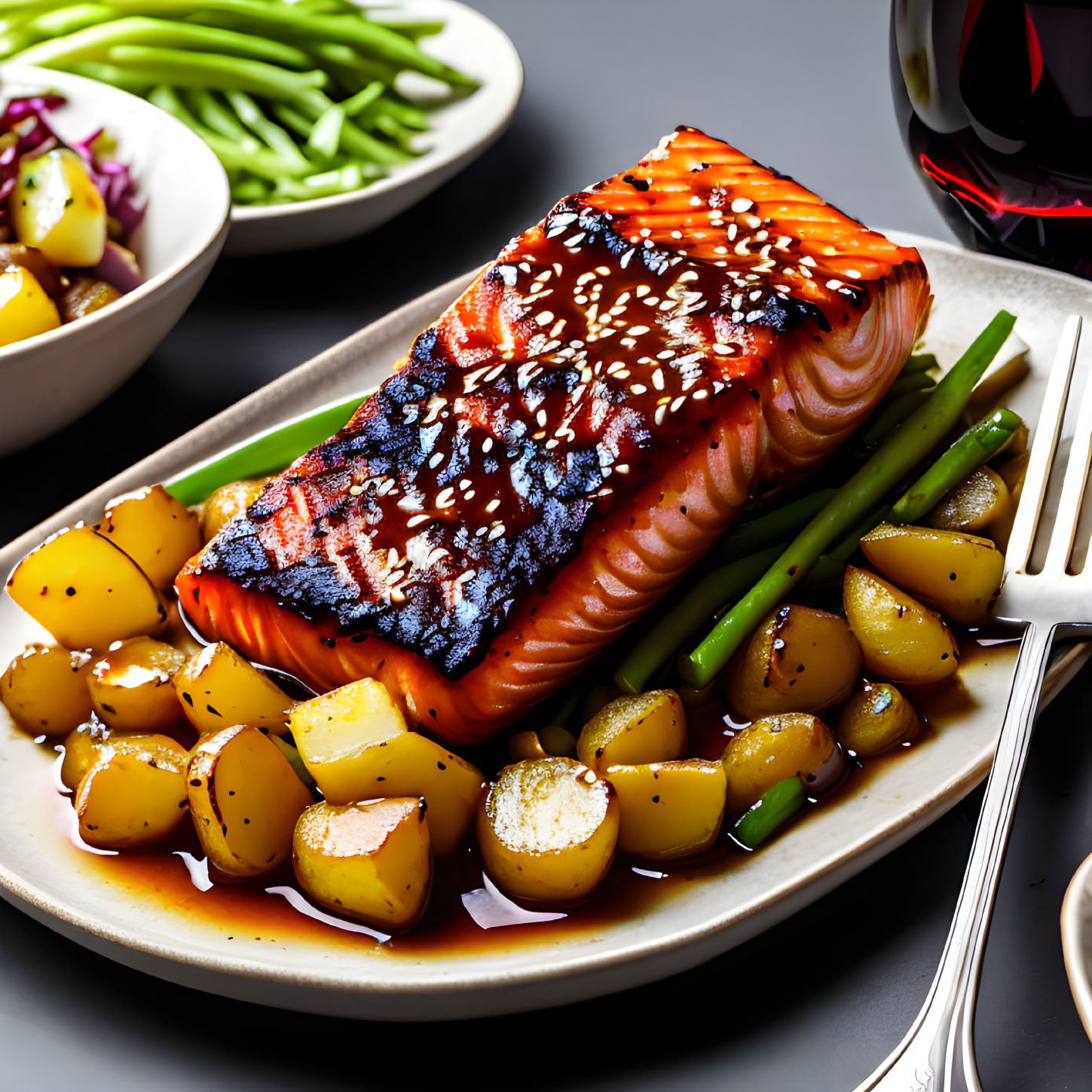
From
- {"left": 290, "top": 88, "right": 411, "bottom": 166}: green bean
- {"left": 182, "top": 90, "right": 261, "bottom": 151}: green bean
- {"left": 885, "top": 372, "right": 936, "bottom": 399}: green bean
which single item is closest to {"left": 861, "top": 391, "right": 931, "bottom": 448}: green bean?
{"left": 885, "top": 372, "right": 936, "bottom": 399}: green bean

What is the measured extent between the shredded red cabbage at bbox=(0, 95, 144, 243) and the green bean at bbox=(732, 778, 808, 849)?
1845mm

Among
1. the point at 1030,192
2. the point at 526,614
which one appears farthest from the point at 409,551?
the point at 1030,192

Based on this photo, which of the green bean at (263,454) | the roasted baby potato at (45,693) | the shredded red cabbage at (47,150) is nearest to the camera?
the roasted baby potato at (45,693)

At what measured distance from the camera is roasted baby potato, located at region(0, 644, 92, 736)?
176cm

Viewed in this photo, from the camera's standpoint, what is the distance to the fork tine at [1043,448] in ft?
5.92

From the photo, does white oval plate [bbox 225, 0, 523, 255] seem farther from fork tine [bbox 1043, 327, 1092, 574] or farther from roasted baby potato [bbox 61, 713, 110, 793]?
fork tine [bbox 1043, 327, 1092, 574]

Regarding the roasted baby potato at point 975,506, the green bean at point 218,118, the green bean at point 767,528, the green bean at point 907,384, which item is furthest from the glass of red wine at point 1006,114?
the green bean at point 218,118

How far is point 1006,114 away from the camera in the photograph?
2.11 meters

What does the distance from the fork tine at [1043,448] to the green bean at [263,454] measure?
1115 mm

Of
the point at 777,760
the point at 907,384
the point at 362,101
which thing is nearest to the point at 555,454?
the point at 777,760

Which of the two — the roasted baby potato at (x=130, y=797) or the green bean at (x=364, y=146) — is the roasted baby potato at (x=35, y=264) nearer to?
the green bean at (x=364, y=146)

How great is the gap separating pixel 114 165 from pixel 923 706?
201 centimetres

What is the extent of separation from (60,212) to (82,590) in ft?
3.12

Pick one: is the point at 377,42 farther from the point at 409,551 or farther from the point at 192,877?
the point at 192,877
